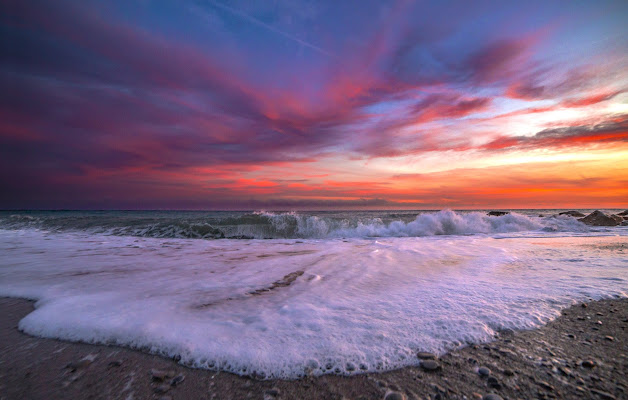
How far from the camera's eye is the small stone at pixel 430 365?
6.53 ft

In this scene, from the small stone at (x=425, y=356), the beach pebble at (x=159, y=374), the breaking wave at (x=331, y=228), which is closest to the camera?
the beach pebble at (x=159, y=374)

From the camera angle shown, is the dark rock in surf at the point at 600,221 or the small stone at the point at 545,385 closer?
the small stone at the point at 545,385

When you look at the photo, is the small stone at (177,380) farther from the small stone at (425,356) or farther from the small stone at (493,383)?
the small stone at (493,383)

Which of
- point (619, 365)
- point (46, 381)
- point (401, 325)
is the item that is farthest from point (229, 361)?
point (619, 365)

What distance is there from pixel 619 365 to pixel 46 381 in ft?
13.9

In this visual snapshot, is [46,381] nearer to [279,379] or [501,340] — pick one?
[279,379]

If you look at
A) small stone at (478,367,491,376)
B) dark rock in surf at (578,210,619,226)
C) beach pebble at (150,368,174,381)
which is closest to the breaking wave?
dark rock in surf at (578,210,619,226)

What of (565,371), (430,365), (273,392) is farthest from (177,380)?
(565,371)

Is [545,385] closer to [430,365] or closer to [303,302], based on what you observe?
[430,365]

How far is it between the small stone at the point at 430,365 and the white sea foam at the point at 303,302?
9 centimetres

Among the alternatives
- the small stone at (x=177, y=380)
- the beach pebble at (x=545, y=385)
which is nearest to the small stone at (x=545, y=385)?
the beach pebble at (x=545, y=385)

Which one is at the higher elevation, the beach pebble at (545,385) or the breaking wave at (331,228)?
the beach pebble at (545,385)

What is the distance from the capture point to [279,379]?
6.35ft

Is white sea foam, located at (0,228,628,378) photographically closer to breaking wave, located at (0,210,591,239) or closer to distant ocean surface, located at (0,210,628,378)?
distant ocean surface, located at (0,210,628,378)
